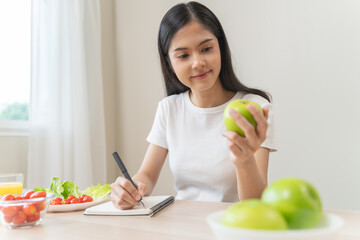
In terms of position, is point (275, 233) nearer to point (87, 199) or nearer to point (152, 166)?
point (87, 199)

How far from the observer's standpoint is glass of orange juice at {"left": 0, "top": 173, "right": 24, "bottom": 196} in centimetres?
116

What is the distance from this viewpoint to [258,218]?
0.40 m

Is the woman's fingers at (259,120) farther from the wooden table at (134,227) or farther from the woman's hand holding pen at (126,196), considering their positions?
the woman's hand holding pen at (126,196)

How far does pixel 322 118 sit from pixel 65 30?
74.1 inches

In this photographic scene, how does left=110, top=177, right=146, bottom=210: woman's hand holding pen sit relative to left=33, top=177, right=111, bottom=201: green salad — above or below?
above

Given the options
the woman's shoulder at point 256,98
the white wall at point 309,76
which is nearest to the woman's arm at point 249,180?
the woman's shoulder at point 256,98

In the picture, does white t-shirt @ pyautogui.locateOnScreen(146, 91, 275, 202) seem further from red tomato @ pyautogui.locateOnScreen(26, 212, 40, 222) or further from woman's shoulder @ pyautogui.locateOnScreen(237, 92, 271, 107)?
red tomato @ pyautogui.locateOnScreen(26, 212, 40, 222)

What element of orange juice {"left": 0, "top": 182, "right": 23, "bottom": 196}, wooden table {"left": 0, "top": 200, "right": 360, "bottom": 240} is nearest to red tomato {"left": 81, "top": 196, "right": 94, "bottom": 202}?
wooden table {"left": 0, "top": 200, "right": 360, "bottom": 240}

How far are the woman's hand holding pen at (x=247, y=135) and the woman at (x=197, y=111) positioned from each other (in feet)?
1.46

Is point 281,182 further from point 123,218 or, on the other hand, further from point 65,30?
point 65,30

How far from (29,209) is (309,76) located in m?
1.89

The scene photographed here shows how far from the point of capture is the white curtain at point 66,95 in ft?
7.84

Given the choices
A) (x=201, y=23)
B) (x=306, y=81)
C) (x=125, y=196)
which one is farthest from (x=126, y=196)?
(x=306, y=81)

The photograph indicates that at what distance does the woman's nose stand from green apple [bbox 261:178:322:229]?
962 millimetres
